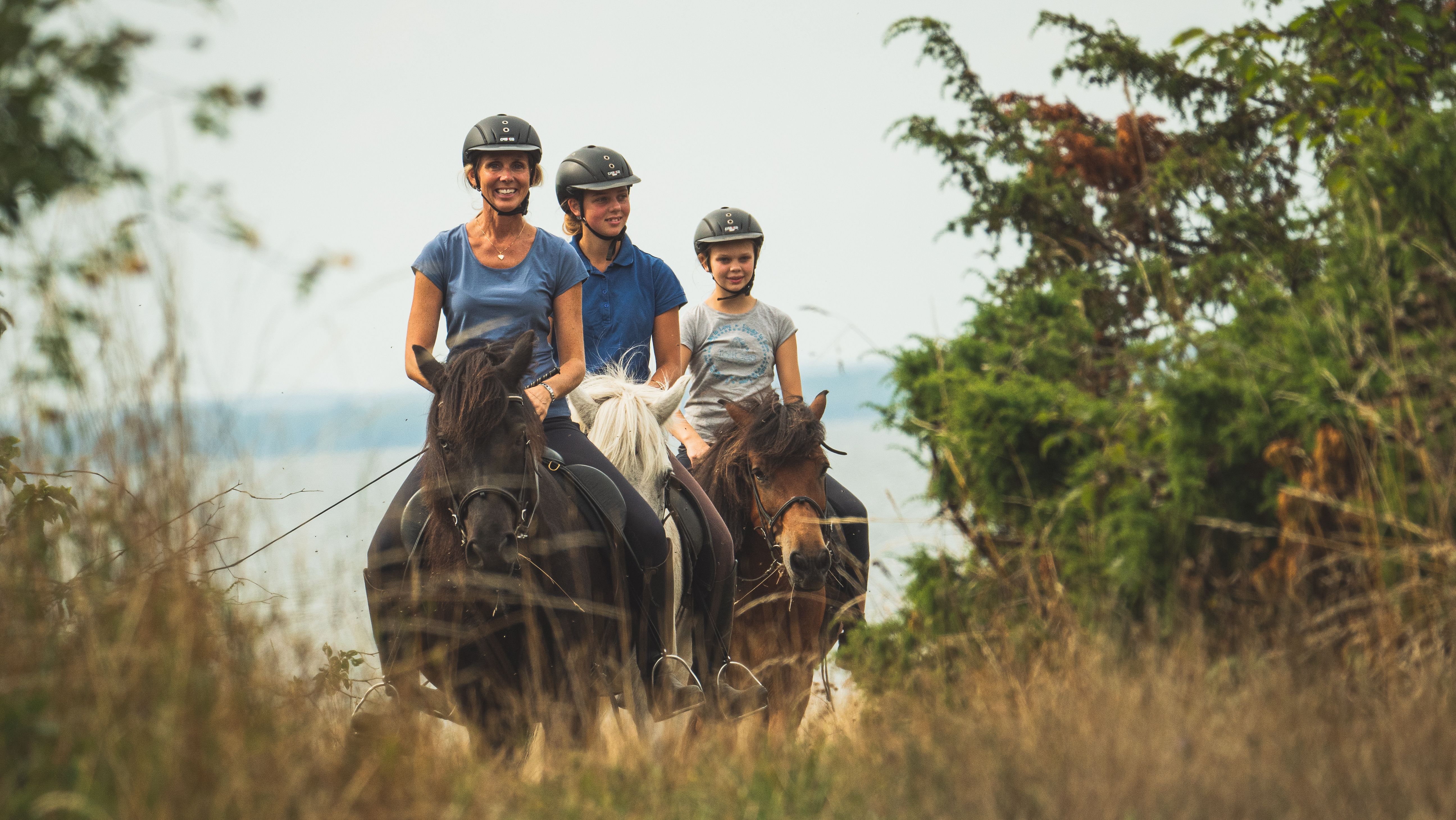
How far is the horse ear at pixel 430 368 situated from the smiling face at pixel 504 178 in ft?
3.57

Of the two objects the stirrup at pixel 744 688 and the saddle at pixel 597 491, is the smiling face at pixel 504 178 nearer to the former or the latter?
the saddle at pixel 597 491

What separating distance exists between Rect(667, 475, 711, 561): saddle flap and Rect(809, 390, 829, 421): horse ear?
3.13ft

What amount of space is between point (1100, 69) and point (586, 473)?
19.4 ft

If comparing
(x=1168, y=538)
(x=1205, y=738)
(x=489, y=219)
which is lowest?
(x=1205, y=738)

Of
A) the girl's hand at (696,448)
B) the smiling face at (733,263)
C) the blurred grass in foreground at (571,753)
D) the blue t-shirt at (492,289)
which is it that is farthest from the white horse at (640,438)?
the blurred grass in foreground at (571,753)

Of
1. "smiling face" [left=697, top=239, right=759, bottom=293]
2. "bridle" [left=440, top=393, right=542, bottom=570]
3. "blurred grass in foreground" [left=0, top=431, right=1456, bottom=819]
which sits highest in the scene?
"smiling face" [left=697, top=239, right=759, bottom=293]

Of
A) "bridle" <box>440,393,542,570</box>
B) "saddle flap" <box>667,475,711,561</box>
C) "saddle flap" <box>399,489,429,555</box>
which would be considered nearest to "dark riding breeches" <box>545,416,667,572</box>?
"saddle flap" <box>667,475,711,561</box>

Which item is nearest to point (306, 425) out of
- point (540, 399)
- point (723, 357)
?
point (540, 399)

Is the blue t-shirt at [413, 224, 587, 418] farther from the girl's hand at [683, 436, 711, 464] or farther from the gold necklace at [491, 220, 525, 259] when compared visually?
the girl's hand at [683, 436, 711, 464]

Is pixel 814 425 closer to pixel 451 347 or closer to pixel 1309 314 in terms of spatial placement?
pixel 451 347

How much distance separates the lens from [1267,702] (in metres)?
3.47

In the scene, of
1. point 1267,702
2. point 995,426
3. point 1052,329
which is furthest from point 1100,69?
point 1267,702

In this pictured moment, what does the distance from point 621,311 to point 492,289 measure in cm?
169

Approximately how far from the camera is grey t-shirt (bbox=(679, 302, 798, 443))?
7.73 meters
